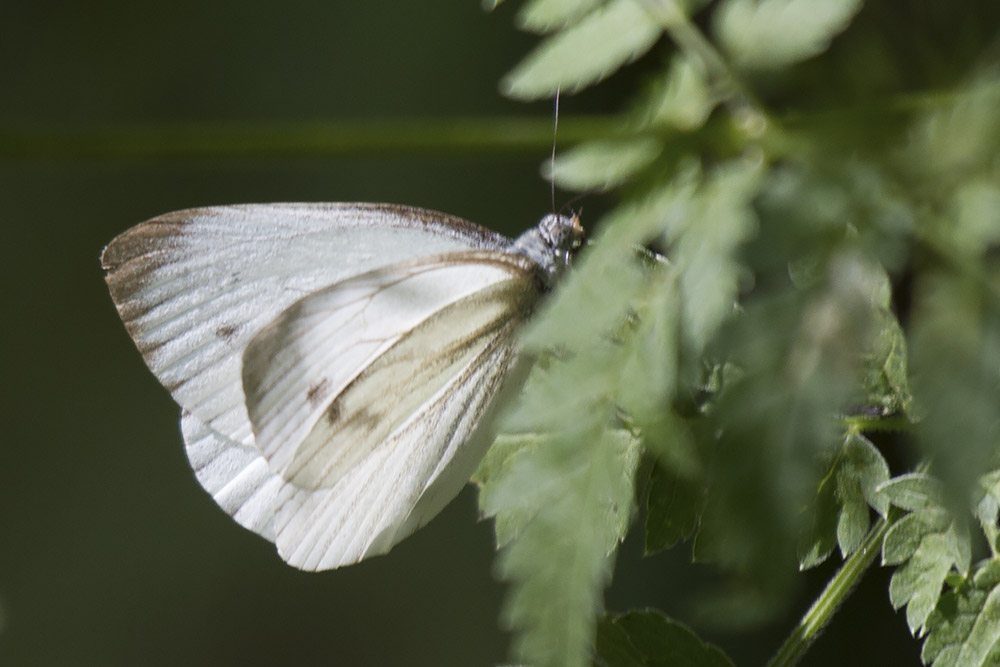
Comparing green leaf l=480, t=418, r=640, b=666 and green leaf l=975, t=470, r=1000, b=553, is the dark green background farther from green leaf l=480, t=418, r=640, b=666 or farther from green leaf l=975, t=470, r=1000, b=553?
green leaf l=480, t=418, r=640, b=666

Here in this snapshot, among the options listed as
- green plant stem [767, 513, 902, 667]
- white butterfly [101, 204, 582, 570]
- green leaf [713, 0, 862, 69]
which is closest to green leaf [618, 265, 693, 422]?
green leaf [713, 0, 862, 69]

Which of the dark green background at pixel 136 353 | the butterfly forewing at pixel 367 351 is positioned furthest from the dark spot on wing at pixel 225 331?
the dark green background at pixel 136 353

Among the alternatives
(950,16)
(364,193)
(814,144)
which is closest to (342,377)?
(814,144)

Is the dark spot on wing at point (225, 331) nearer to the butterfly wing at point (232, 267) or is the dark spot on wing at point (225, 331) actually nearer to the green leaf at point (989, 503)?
the butterfly wing at point (232, 267)

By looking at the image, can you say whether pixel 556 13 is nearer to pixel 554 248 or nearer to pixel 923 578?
pixel 554 248

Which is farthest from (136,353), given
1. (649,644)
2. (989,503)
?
(989,503)

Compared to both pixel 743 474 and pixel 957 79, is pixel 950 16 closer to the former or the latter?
pixel 957 79
